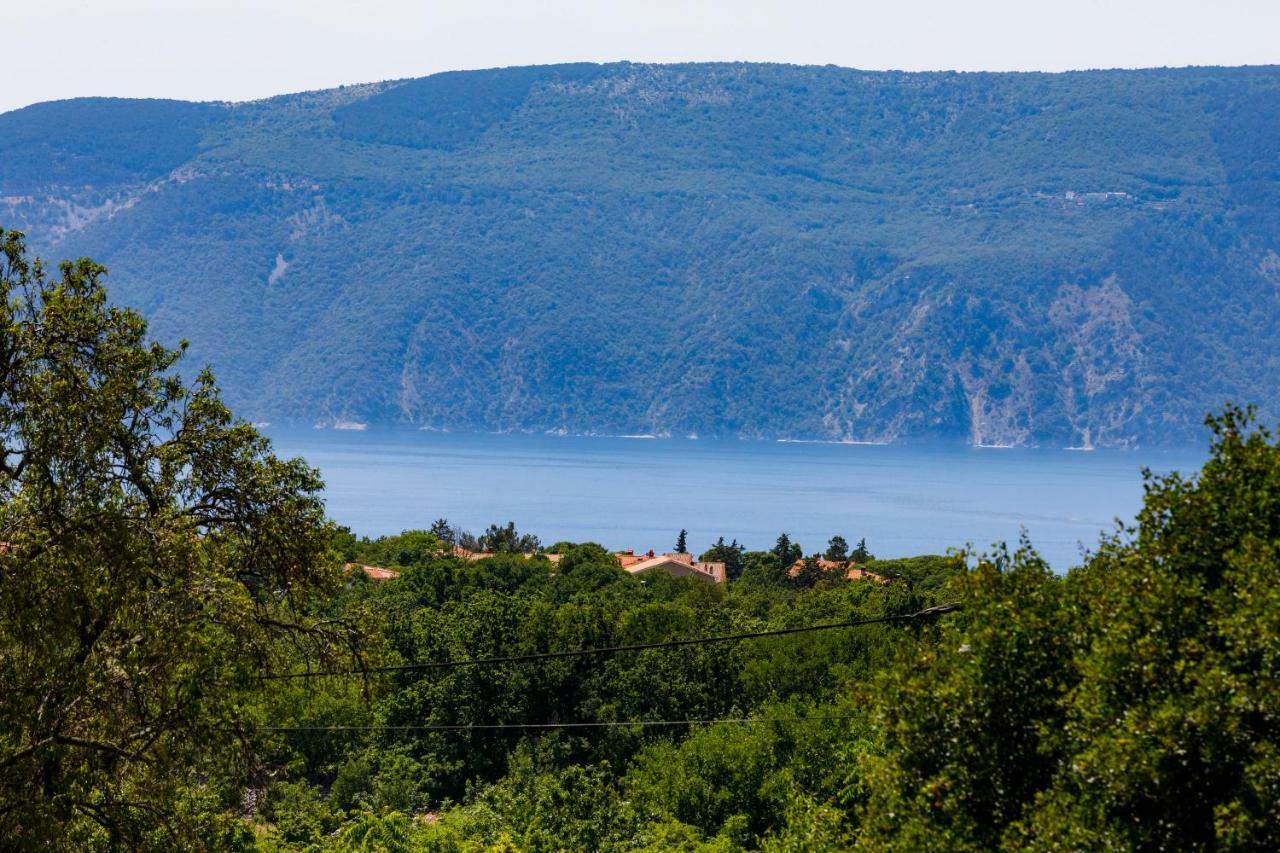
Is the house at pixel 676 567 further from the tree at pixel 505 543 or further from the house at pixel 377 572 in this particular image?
the house at pixel 377 572

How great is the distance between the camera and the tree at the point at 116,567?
1030cm

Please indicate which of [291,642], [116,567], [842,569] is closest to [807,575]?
[842,569]

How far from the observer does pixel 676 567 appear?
85.9m

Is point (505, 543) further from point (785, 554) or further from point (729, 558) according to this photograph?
point (785, 554)

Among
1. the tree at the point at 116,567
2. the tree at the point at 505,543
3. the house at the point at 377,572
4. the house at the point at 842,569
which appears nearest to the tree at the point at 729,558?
the house at the point at 842,569

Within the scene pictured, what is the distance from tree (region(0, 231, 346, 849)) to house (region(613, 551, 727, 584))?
65.4 meters

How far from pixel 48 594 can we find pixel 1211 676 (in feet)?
25.6

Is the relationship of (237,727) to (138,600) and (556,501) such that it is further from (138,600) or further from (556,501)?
(556,501)

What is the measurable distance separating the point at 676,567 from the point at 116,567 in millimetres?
76074

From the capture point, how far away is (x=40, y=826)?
33.6 ft

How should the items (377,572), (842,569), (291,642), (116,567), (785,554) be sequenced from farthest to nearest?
(785,554), (842,569), (377,572), (291,642), (116,567)

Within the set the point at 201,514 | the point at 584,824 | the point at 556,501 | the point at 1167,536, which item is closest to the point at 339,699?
the point at 584,824

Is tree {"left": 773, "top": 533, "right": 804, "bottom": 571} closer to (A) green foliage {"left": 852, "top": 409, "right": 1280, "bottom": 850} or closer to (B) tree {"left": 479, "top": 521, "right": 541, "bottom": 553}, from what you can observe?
→ (B) tree {"left": 479, "top": 521, "right": 541, "bottom": 553}

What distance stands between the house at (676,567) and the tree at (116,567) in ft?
214
